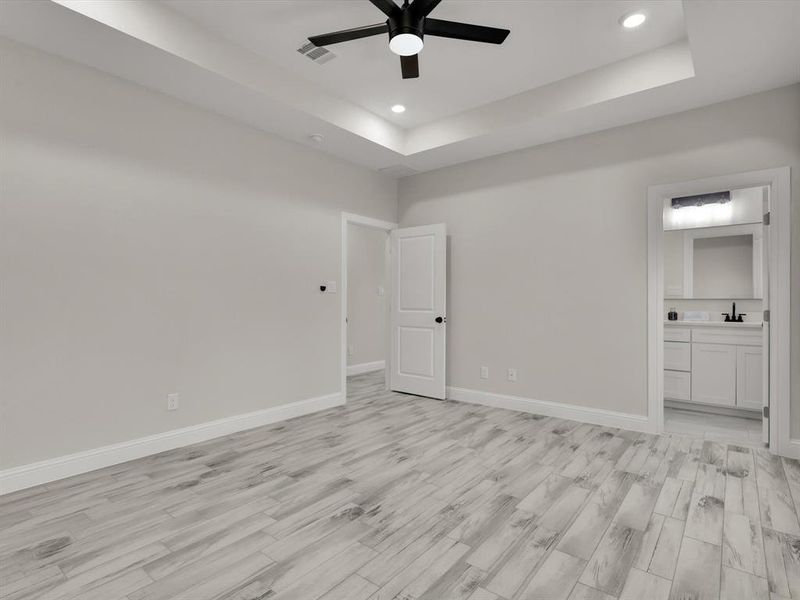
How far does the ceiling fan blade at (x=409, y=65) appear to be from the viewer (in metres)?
2.56

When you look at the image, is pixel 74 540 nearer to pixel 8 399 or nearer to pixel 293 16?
pixel 8 399

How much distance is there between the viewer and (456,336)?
4.86 m

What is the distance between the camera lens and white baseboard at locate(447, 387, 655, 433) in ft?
12.1

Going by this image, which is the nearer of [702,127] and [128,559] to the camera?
[128,559]

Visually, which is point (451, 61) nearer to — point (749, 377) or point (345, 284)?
point (345, 284)

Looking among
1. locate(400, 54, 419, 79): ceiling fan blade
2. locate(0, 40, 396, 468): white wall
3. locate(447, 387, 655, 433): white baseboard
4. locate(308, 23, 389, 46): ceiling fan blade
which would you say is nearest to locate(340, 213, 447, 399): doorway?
Result: locate(447, 387, 655, 433): white baseboard

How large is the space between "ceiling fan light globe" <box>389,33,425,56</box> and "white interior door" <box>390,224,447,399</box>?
96.8 inches

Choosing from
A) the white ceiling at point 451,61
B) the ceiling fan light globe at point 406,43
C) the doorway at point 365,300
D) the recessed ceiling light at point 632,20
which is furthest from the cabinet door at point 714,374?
the ceiling fan light globe at point 406,43

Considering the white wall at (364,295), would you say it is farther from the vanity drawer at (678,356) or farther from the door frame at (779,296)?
the door frame at (779,296)

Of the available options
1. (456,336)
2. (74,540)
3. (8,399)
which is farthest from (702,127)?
(8,399)

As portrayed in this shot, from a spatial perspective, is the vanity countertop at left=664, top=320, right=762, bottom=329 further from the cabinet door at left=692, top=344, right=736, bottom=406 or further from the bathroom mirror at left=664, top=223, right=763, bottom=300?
the bathroom mirror at left=664, top=223, right=763, bottom=300

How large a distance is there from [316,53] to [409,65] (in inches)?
36.5

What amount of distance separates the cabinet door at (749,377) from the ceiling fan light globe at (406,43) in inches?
163

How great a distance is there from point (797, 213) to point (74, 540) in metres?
4.85
